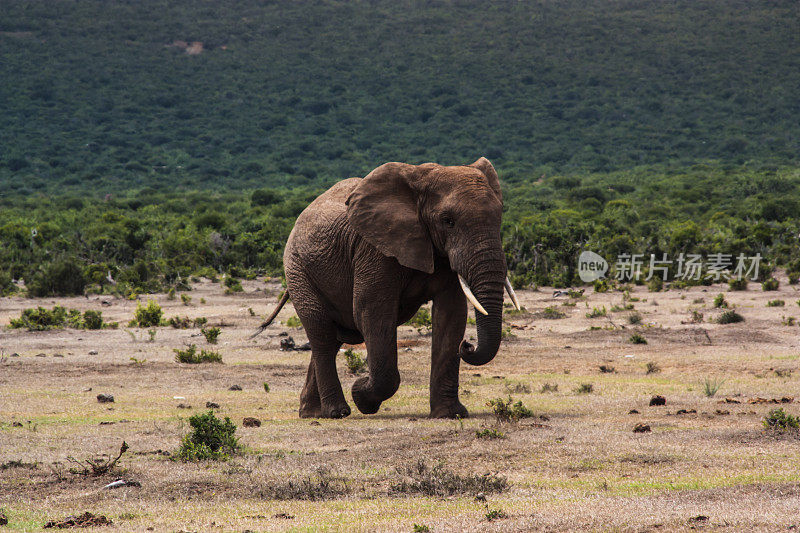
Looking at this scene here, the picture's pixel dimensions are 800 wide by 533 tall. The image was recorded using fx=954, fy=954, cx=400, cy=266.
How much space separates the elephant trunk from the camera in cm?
805

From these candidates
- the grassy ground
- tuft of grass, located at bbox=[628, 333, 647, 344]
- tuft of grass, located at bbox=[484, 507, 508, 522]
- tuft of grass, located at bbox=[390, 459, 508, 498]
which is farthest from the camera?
tuft of grass, located at bbox=[628, 333, 647, 344]

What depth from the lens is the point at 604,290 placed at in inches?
947

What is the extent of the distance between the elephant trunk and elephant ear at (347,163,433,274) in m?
0.54

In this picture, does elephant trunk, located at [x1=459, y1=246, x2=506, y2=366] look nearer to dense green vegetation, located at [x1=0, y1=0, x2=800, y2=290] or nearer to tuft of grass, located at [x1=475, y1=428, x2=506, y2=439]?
tuft of grass, located at [x1=475, y1=428, x2=506, y2=439]

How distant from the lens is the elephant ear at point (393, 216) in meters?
8.61

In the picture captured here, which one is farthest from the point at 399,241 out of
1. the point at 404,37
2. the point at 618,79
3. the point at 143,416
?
the point at 404,37

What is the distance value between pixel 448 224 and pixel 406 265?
0.53m

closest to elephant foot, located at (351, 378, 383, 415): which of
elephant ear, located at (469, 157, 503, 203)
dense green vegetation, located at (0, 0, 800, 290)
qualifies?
elephant ear, located at (469, 157, 503, 203)

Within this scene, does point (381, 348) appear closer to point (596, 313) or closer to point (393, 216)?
point (393, 216)

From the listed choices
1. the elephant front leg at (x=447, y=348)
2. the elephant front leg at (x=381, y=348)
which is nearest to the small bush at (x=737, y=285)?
the elephant front leg at (x=447, y=348)

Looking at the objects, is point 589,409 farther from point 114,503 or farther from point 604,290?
point 604,290

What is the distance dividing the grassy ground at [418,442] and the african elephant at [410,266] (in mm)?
569

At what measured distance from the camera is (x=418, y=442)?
7.73 m

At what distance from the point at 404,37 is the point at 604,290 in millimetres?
91816
